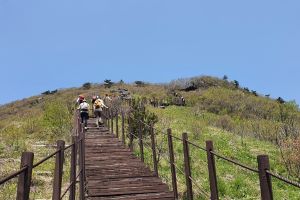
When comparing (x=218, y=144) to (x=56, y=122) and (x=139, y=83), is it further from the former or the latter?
(x=139, y=83)

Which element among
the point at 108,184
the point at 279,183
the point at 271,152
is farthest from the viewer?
the point at 271,152

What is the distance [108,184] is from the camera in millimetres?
10461

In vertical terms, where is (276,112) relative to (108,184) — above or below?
above

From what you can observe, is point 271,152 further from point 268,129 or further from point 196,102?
point 196,102

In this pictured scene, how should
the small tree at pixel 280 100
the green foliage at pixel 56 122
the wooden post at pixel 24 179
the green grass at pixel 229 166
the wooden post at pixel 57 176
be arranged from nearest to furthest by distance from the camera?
the wooden post at pixel 24 179
the wooden post at pixel 57 176
the green grass at pixel 229 166
the green foliage at pixel 56 122
the small tree at pixel 280 100

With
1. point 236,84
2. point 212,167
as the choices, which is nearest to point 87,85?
point 236,84

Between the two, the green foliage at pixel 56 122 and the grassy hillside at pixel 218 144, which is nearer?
the grassy hillside at pixel 218 144

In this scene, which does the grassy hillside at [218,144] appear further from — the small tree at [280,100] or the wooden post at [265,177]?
the small tree at [280,100]

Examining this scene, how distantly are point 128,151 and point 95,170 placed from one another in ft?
10.4

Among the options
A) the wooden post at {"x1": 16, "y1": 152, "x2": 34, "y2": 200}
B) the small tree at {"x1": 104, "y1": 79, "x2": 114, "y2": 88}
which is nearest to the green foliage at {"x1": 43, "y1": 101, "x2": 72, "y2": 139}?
the wooden post at {"x1": 16, "y1": 152, "x2": 34, "y2": 200}

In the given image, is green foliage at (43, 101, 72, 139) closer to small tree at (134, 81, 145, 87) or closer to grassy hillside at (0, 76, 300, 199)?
grassy hillside at (0, 76, 300, 199)

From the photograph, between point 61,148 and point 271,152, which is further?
point 271,152

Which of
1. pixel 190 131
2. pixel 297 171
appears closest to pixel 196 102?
pixel 190 131

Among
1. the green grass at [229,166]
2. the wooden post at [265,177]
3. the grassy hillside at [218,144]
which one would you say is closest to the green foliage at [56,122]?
the grassy hillside at [218,144]
